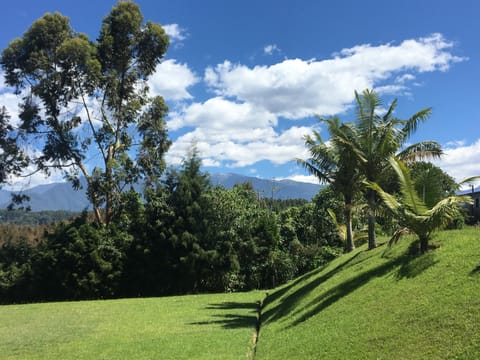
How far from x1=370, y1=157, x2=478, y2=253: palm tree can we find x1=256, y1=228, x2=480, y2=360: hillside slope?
18.3 inches

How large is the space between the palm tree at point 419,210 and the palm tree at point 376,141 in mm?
3319

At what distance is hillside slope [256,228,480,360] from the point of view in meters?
5.61

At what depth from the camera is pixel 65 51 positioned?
25.6 meters

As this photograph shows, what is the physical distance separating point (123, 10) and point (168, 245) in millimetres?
17338

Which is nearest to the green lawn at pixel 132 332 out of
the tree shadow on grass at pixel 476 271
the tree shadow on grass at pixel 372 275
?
A: the tree shadow on grass at pixel 372 275

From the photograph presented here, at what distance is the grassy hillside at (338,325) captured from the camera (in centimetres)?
593

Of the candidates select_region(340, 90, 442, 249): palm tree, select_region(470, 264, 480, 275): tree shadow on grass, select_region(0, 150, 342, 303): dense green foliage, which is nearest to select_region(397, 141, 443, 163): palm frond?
select_region(340, 90, 442, 249): palm tree

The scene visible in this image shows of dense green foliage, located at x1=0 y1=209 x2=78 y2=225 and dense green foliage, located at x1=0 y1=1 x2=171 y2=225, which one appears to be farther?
dense green foliage, located at x1=0 y1=209 x2=78 y2=225

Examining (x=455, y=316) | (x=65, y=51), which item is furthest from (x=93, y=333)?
(x=65, y=51)

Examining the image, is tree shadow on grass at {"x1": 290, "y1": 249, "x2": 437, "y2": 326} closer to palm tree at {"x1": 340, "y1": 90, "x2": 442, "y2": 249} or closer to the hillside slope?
the hillside slope

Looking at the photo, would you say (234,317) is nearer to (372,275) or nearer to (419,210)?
(372,275)

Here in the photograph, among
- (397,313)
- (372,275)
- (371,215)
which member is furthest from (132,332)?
(371,215)

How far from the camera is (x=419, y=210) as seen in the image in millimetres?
9836

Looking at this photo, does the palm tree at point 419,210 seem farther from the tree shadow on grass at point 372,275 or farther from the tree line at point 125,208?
the tree line at point 125,208
